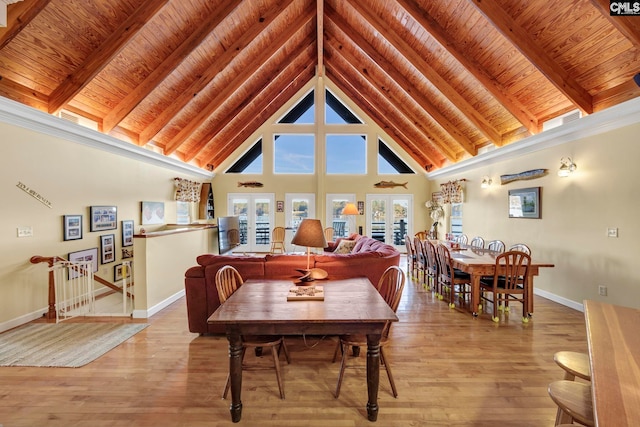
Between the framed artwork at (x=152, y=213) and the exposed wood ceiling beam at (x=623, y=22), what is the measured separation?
7.43 m

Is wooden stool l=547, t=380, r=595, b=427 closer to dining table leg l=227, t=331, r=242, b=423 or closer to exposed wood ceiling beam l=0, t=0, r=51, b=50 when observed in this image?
dining table leg l=227, t=331, r=242, b=423

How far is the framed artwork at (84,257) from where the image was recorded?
4.14 meters

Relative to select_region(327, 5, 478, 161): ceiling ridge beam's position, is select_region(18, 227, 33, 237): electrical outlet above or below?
below

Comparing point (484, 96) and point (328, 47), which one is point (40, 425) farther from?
point (328, 47)

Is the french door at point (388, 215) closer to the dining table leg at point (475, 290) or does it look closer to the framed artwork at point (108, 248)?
the dining table leg at point (475, 290)

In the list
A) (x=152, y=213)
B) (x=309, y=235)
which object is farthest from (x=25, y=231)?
(x=309, y=235)

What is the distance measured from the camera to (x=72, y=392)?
7.21 feet

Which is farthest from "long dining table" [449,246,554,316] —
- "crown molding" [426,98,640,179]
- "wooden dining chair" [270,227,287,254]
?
"wooden dining chair" [270,227,287,254]

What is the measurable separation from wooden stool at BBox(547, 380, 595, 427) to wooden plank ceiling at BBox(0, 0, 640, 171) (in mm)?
3685

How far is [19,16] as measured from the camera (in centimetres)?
285

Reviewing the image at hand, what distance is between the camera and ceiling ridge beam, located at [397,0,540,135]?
13.6 ft

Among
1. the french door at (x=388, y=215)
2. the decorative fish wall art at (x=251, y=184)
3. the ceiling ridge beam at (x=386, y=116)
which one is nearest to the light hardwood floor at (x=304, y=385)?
the ceiling ridge beam at (x=386, y=116)

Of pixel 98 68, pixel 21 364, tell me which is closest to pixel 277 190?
pixel 98 68

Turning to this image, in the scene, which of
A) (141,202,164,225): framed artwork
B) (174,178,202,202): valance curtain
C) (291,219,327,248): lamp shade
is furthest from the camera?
(174,178,202,202): valance curtain
